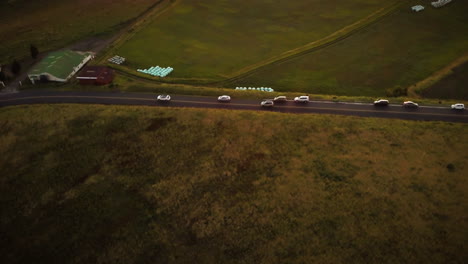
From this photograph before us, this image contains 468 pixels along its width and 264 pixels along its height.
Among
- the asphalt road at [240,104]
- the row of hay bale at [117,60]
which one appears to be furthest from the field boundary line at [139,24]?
the asphalt road at [240,104]

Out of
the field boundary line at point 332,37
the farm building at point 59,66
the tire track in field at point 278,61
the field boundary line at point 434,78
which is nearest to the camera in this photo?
the field boundary line at point 434,78

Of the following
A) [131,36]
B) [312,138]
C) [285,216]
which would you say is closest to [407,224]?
[285,216]

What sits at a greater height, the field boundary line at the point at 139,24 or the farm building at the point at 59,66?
the field boundary line at the point at 139,24

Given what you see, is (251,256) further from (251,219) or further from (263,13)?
(263,13)

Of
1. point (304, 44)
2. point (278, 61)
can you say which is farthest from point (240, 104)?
point (304, 44)

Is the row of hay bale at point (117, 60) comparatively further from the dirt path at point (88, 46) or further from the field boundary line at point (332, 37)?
the field boundary line at point (332, 37)

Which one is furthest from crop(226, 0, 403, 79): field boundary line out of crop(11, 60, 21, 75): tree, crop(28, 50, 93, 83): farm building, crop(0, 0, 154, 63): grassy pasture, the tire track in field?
crop(11, 60, 21, 75): tree
